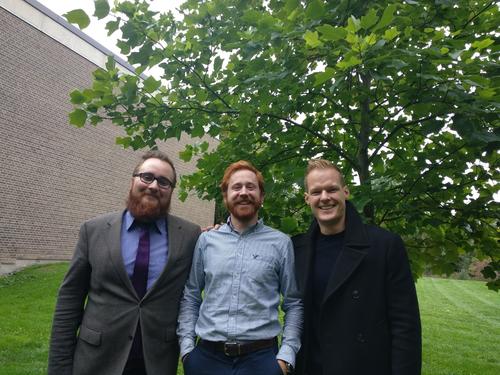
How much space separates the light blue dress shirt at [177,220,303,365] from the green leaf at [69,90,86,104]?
1.48 m

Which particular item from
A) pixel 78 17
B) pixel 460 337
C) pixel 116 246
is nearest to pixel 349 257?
pixel 116 246

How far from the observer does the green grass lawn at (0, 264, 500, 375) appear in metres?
6.15

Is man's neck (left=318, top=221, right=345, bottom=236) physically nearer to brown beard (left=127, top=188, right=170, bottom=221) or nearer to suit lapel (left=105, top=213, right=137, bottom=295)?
brown beard (left=127, top=188, right=170, bottom=221)

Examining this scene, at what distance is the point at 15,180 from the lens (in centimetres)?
1291

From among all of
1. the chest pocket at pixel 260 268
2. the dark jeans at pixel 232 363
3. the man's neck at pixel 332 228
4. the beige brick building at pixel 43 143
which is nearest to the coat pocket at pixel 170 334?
the dark jeans at pixel 232 363

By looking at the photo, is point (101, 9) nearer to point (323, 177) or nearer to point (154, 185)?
point (154, 185)

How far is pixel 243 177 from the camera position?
2.45m

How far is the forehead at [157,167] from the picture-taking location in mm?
2503

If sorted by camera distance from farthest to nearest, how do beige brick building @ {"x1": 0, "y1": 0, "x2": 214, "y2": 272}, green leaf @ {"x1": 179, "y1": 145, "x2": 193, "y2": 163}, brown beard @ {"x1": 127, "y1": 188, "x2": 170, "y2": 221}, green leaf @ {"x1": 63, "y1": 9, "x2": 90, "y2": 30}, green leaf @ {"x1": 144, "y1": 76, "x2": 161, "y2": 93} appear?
beige brick building @ {"x1": 0, "y1": 0, "x2": 214, "y2": 272}
green leaf @ {"x1": 179, "y1": 145, "x2": 193, "y2": 163}
green leaf @ {"x1": 144, "y1": 76, "x2": 161, "y2": 93}
green leaf @ {"x1": 63, "y1": 9, "x2": 90, "y2": 30}
brown beard @ {"x1": 127, "y1": 188, "x2": 170, "y2": 221}

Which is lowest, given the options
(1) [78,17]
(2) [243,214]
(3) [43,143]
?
(2) [243,214]

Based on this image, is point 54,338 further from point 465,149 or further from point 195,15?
point 465,149

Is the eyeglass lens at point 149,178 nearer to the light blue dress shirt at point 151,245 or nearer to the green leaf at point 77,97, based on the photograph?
the light blue dress shirt at point 151,245

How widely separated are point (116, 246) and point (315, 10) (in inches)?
66.4

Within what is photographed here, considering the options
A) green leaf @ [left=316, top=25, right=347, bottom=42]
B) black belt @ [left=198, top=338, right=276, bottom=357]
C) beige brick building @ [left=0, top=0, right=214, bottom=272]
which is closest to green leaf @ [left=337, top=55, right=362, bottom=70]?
green leaf @ [left=316, top=25, right=347, bottom=42]
